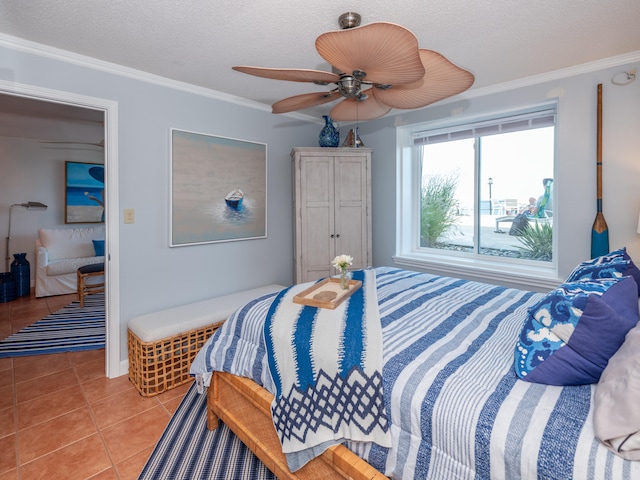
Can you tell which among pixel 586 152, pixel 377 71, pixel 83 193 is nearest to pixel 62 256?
pixel 83 193

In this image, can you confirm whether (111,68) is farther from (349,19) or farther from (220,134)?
(349,19)

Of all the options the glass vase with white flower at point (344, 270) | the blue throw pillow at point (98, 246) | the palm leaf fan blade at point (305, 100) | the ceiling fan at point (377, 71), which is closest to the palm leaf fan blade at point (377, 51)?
the ceiling fan at point (377, 71)

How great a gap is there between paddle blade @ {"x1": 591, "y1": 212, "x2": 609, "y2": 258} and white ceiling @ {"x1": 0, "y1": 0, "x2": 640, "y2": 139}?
1.18 metres

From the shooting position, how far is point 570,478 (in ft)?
2.63

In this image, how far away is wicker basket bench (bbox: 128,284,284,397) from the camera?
236 cm

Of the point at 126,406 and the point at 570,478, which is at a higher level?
the point at 570,478

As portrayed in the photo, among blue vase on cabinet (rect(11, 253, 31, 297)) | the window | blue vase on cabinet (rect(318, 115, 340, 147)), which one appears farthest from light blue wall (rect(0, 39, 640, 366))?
blue vase on cabinet (rect(11, 253, 31, 297))

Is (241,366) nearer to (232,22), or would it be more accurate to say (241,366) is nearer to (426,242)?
(232,22)

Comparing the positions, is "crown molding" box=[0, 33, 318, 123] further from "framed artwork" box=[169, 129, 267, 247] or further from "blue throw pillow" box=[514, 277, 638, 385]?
"blue throw pillow" box=[514, 277, 638, 385]

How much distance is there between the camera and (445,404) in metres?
1.04

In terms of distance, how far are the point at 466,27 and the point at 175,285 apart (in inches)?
114

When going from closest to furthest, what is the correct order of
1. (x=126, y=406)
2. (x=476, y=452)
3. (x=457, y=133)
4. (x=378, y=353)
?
1. (x=476, y=452)
2. (x=378, y=353)
3. (x=126, y=406)
4. (x=457, y=133)

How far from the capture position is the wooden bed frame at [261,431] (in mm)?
1198

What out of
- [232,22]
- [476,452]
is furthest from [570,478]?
[232,22]
